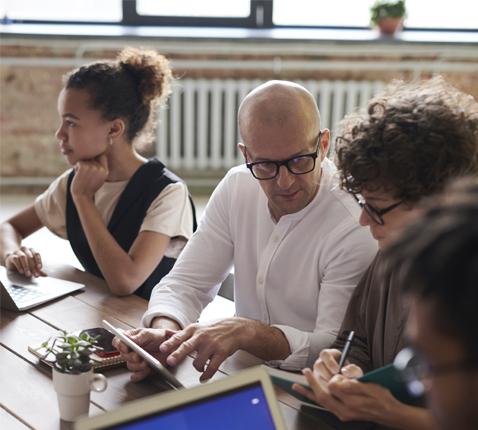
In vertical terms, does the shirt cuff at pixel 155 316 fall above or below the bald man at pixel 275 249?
below

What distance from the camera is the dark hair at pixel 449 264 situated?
2.00ft

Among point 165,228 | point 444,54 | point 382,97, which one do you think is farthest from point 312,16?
point 382,97

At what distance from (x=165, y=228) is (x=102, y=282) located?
0.24 m

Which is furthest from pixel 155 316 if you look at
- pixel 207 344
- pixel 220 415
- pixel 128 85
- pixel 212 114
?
pixel 212 114

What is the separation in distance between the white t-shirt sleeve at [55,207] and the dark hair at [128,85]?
0.26m

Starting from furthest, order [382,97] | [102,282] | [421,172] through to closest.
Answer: [102,282] → [382,97] → [421,172]

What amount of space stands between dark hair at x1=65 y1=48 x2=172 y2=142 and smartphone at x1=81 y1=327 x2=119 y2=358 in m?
0.81

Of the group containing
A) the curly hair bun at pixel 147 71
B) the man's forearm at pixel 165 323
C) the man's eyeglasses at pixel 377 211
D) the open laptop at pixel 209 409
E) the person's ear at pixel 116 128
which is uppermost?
the curly hair bun at pixel 147 71

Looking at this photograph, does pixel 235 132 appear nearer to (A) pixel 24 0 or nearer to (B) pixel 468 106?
(A) pixel 24 0

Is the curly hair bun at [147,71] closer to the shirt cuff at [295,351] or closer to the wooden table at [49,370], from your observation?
the wooden table at [49,370]

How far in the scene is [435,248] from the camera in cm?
63

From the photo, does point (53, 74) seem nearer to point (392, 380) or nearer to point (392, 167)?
point (392, 167)

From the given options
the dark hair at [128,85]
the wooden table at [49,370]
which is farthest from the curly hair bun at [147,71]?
the wooden table at [49,370]

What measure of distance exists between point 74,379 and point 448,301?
947 mm
